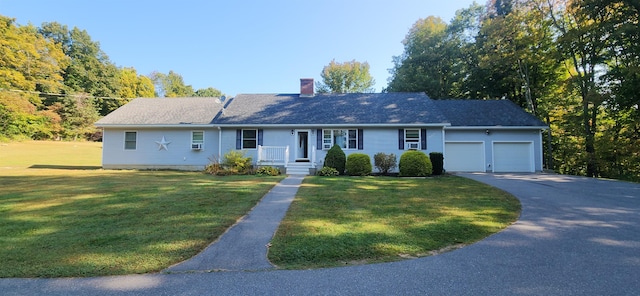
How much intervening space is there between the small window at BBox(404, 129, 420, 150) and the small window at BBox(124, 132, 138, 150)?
15.6 meters

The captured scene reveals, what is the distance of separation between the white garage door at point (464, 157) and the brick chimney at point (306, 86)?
9288 mm

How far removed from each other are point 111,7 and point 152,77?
41753 mm

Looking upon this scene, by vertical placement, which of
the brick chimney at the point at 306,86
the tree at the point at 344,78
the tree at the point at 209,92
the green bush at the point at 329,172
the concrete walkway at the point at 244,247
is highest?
Answer: the tree at the point at 209,92

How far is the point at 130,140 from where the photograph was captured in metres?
17.0

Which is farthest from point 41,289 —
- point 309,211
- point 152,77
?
point 152,77

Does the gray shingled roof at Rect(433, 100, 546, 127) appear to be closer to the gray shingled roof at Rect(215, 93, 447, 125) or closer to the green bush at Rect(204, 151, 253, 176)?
the gray shingled roof at Rect(215, 93, 447, 125)

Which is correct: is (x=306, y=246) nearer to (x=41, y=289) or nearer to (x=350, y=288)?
(x=350, y=288)

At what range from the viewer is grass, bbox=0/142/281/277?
11.7 ft

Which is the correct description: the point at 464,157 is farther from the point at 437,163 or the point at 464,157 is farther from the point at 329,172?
the point at 329,172

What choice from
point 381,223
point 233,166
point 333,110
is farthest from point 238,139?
point 381,223

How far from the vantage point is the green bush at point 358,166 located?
13773 mm

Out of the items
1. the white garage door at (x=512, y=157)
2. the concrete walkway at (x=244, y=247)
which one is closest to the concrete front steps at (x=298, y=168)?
the concrete walkway at (x=244, y=247)

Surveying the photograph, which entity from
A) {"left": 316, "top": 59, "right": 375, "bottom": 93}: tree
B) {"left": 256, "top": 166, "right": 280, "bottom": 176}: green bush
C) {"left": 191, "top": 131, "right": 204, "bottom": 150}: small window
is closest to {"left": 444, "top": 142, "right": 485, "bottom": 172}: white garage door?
{"left": 256, "top": 166, "right": 280, "bottom": 176}: green bush

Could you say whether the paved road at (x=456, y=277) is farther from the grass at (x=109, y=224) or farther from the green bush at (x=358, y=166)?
the green bush at (x=358, y=166)
